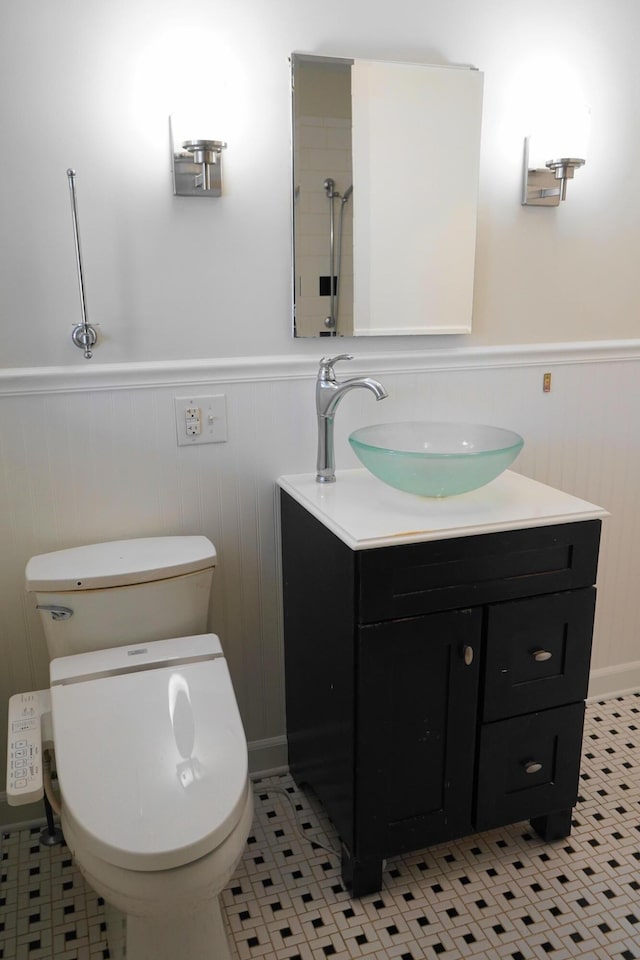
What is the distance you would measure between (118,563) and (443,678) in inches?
28.5

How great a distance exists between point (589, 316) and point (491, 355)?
331mm

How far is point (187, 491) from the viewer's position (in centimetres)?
193

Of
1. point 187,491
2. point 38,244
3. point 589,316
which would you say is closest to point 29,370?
point 38,244

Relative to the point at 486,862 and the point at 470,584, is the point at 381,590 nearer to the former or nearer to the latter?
the point at 470,584

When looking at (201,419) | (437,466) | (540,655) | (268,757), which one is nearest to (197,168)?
(201,419)

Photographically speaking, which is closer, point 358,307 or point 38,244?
point 38,244

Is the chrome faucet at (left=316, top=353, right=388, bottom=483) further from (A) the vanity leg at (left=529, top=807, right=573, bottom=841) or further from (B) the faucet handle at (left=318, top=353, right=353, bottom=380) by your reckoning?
(A) the vanity leg at (left=529, top=807, right=573, bottom=841)

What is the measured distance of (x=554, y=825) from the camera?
1.89 metres

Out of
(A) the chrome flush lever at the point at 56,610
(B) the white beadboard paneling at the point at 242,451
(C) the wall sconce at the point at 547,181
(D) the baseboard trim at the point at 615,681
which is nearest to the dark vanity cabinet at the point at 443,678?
(B) the white beadboard paneling at the point at 242,451

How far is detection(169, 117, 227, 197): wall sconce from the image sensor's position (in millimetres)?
1716

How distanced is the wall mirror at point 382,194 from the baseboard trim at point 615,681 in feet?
4.03

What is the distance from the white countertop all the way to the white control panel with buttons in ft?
2.23

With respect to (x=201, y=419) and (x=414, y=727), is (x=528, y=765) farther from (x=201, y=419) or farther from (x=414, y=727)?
(x=201, y=419)

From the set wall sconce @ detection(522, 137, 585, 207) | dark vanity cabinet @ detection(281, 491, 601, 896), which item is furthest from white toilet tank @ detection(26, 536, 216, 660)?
wall sconce @ detection(522, 137, 585, 207)
